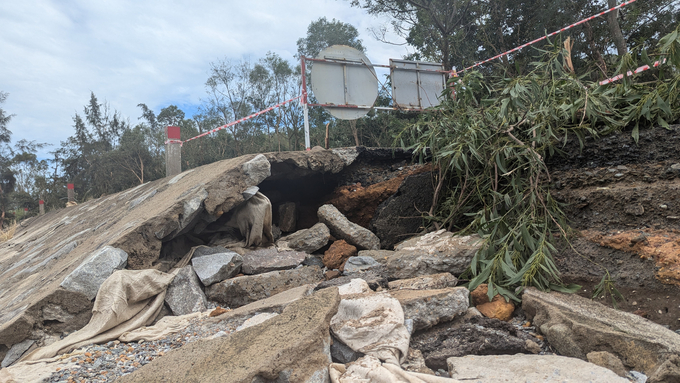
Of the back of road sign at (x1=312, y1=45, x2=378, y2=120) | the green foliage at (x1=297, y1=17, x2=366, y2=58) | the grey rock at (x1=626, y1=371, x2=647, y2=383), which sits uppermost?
the green foliage at (x1=297, y1=17, x2=366, y2=58)

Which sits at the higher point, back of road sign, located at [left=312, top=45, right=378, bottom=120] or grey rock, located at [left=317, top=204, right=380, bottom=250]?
back of road sign, located at [left=312, top=45, right=378, bottom=120]

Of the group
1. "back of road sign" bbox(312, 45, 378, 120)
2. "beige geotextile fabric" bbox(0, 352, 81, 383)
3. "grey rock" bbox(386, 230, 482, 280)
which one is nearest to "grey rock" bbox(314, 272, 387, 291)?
"grey rock" bbox(386, 230, 482, 280)

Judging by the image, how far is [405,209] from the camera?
13.0 feet

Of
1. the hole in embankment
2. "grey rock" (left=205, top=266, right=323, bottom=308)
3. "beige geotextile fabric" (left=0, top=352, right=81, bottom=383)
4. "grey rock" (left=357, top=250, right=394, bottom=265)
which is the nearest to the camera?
"beige geotextile fabric" (left=0, top=352, right=81, bottom=383)

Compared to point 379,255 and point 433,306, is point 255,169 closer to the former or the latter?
point 379,255

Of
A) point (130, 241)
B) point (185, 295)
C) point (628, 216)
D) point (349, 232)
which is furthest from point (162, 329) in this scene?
point (628, 216)

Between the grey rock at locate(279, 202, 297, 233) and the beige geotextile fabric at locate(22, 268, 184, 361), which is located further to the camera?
the grey rock at locate(279, 202, 297, 233)

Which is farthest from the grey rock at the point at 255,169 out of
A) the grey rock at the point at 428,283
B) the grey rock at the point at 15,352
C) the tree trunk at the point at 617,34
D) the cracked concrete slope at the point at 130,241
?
the tree trunk at the point at 617,34

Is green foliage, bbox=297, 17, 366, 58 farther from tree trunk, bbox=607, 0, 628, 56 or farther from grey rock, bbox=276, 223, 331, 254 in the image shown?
grey rock, bbox=276, 223, 331, 254

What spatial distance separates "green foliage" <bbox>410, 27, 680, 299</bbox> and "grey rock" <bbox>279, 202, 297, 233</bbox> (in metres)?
1.69

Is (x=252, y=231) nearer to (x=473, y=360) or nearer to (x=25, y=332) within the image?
(x=25, y=332)

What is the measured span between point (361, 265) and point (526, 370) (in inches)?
64.7

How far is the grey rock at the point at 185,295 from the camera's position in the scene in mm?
3027

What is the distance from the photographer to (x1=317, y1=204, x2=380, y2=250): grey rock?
3.88 metres
